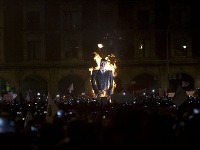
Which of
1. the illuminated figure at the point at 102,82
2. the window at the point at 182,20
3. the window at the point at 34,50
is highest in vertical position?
the window at the point at 182,20

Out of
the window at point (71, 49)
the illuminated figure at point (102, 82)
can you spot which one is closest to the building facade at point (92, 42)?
the window at point (71, 49)

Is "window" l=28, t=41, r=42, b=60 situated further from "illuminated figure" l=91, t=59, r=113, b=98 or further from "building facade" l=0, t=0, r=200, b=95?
"illuminated figure" l=91, t=59, r=113, b=98

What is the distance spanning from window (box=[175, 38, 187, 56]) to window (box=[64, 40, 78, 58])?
906cm

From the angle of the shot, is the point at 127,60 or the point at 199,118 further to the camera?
the point at 127,60

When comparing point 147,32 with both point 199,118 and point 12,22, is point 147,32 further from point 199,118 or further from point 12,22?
point 199,118

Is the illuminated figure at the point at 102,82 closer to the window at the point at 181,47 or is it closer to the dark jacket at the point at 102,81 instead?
the dark jacket at the point at 102,81

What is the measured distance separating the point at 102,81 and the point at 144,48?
16.5m

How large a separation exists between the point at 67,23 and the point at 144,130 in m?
42.2

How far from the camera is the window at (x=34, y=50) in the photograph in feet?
151

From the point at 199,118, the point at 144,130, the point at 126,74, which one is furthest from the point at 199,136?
the point at 126,74

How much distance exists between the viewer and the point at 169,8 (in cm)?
4759

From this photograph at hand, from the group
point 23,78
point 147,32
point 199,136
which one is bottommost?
point 199,136

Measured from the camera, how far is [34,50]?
46.3 metres

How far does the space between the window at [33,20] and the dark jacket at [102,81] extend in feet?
53.7
